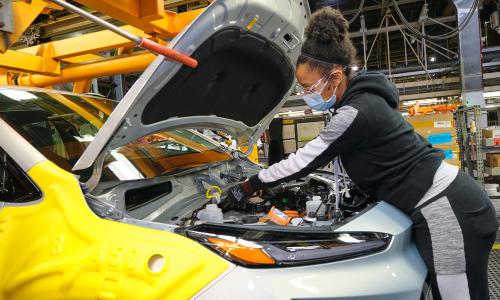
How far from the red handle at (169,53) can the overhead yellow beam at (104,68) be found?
6.56 ft

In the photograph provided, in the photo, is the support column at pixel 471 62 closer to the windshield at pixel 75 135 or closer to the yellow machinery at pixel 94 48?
the yellow machinery at pixel 94 48

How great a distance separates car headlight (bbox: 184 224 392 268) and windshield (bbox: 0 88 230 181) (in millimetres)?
651

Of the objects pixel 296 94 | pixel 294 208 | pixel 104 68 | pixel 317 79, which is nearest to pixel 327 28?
pixel 317 79

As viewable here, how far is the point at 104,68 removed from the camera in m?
3.46

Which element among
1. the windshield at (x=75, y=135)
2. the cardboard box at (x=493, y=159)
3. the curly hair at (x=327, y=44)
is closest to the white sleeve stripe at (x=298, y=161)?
the curly hair at (x=327, y=44)

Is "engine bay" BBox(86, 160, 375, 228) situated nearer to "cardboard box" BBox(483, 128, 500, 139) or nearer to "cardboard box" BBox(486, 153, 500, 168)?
"cardboard box" BBox(483, 128, 500, 139)

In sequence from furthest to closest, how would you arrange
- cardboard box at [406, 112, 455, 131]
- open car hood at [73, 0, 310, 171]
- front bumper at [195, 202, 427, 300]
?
cardboard box at [406, 112, 455, 131]
open car hood at [73, 0, 310, 171]
front bumper at [195, 202, 427, 300]

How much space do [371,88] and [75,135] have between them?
5.12ft

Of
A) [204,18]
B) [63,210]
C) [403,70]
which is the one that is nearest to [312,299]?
[63,210]

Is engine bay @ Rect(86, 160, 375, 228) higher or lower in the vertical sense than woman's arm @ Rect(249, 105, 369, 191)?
lower

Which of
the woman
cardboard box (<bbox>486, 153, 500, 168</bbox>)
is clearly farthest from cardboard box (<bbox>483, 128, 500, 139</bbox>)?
the woman

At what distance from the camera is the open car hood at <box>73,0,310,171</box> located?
4.71ft

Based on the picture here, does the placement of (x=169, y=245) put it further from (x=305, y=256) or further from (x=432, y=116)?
(x=432, y=116)

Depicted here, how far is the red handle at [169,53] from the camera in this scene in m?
1.36
